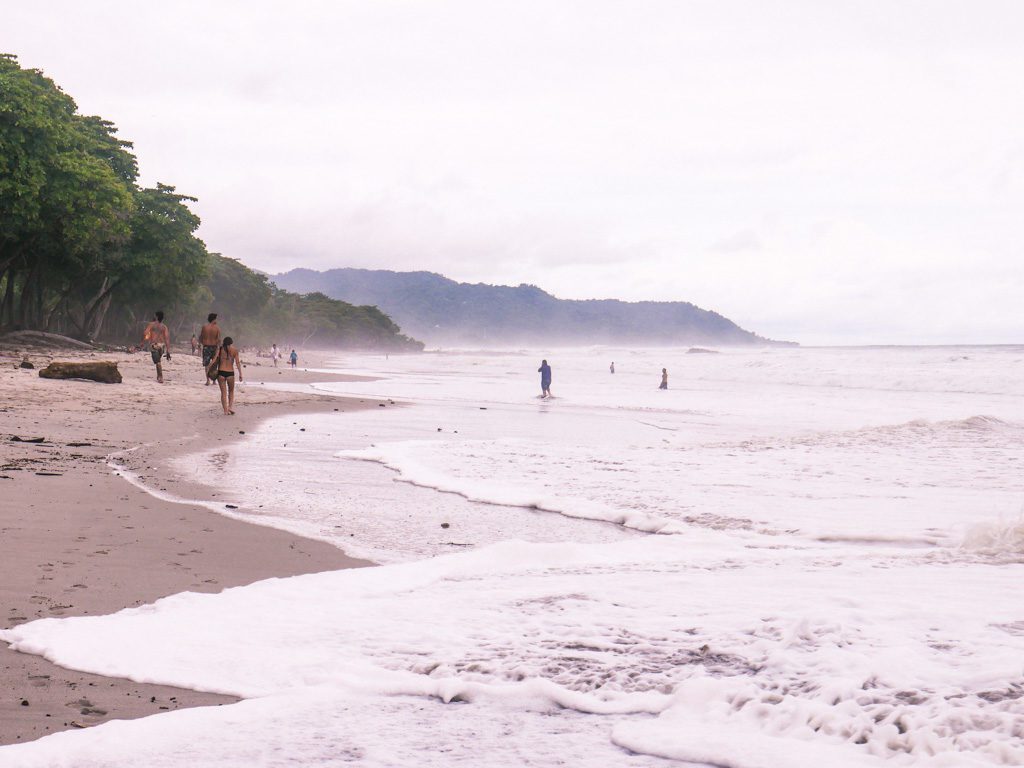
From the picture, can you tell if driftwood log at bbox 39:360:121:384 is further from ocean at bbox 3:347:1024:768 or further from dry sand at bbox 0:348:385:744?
ocean at bbox 3:347:1024:768

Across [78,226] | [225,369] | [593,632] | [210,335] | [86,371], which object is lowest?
[593,632]

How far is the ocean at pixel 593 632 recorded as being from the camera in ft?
10.2

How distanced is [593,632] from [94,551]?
11.8ft

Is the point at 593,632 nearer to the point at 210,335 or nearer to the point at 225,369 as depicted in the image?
the point at 225,369

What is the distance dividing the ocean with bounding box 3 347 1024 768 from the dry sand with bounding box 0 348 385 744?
0.60ft

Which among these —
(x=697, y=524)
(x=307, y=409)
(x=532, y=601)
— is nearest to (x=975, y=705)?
(x=532, y=601)

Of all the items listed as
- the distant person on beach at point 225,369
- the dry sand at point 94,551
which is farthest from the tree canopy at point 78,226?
the dry sand at point 94,551

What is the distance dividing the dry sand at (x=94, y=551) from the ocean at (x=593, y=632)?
18 cm

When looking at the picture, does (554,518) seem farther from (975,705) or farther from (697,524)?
(975,705)

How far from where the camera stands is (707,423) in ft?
71.6

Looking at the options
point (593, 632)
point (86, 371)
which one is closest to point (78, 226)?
point (86, 371)

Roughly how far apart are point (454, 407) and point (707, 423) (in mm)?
6906

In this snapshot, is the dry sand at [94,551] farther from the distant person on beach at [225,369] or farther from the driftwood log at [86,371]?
the driftwood log at [86,371]

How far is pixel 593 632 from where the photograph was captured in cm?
434
